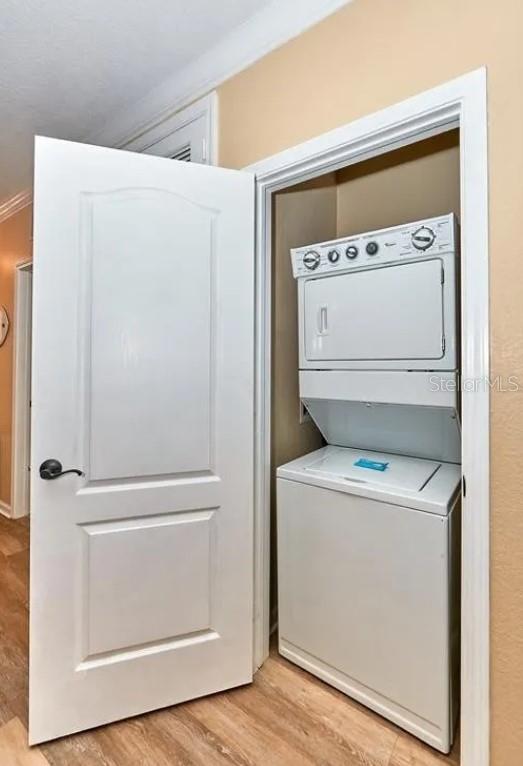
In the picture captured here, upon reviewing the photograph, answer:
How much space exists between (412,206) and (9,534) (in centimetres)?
353

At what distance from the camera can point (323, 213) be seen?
7.48 ft

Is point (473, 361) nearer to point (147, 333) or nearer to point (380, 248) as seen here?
point (380, 248)

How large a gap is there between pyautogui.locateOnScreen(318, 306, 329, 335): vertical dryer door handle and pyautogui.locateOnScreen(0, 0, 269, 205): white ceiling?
1.11 m

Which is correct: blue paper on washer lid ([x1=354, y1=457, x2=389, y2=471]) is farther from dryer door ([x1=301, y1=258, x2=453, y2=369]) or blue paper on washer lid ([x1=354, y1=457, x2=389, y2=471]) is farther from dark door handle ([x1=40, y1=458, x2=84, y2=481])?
dark door handle ([x1=40, y1=458, x2=84, y2=481])

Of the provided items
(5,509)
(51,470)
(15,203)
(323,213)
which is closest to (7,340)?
(15,203)

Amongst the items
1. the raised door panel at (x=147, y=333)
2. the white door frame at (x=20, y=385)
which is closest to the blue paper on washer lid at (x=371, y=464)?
the raised door panel at (x=147, y=333)

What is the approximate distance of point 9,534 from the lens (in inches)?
129

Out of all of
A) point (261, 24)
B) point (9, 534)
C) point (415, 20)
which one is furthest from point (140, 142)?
point (9, 534)

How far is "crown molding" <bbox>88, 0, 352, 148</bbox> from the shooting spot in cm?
151

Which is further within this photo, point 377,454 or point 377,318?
point 377,454

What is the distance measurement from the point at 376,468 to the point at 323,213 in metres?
1.36

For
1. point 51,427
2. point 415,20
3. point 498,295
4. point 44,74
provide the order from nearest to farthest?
point 498,295 → point 415,20 → point 51,427 → point 44,74

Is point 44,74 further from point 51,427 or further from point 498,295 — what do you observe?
point 498,295

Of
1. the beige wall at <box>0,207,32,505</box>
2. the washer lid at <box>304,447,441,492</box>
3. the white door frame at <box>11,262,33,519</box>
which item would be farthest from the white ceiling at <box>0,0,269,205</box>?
the washer lid at <box>304,447,441,492</box>
